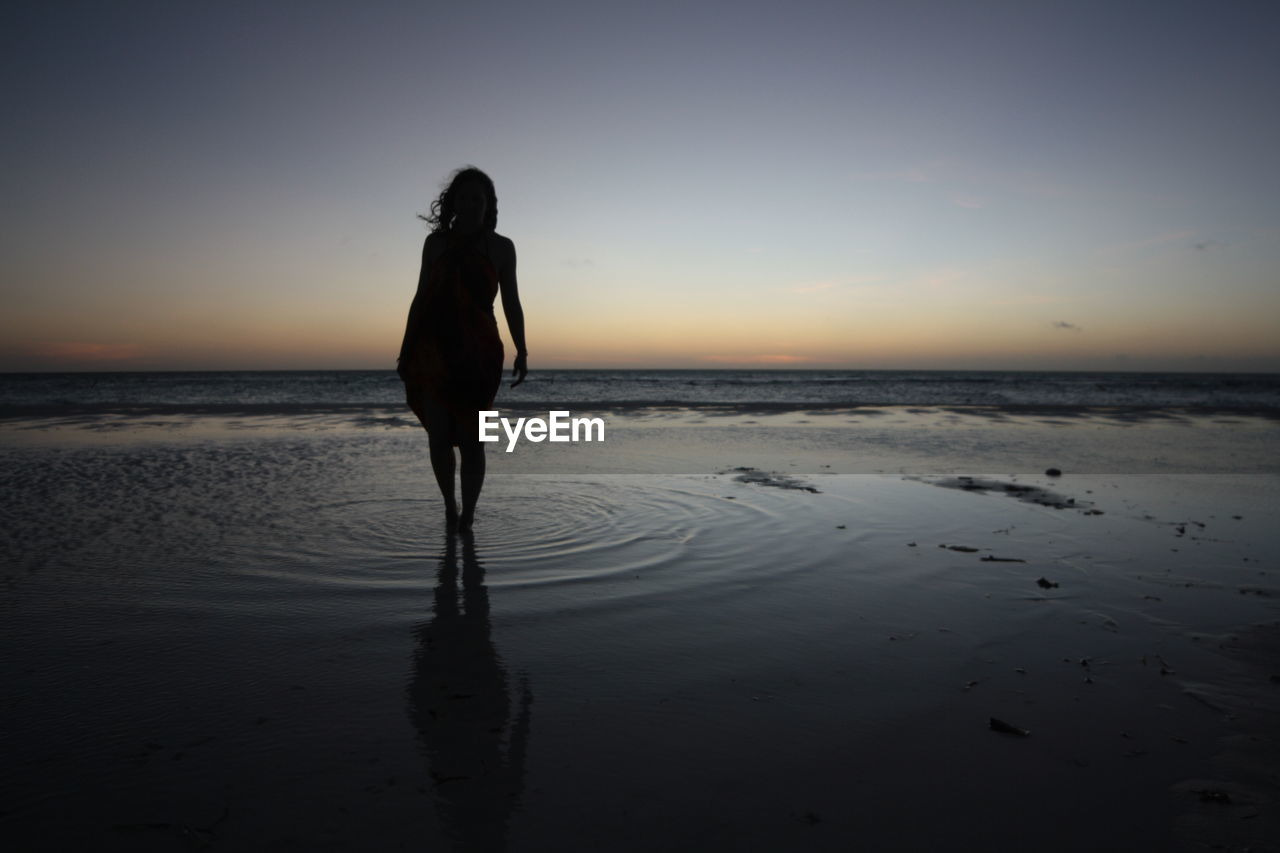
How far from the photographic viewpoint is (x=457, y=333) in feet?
12.9

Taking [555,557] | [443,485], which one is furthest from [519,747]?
[443,485]

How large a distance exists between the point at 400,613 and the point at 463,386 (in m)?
1.63

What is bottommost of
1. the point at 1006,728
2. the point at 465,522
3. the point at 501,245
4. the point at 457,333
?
the point at 1006,728

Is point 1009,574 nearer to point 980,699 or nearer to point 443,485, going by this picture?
point 980,699

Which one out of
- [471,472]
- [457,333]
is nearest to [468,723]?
[471,472]

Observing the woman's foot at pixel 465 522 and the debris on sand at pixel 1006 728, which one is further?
the woman's foot at pixel 465 522

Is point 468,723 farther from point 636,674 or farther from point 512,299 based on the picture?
point 512,299

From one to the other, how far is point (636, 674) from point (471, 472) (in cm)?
221

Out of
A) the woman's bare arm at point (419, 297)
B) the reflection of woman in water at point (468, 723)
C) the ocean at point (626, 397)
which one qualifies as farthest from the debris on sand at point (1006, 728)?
the ocean at point (626, 397)

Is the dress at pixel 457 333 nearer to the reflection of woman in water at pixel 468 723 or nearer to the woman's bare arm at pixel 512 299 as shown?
the woman's bare arm at pixel 512 299

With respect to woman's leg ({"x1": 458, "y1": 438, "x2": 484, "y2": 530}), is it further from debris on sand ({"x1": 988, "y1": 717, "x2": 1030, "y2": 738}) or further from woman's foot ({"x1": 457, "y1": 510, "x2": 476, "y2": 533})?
debris on sand ({"x1": 988, "y1": 717, "x2": 1030, "y2": 738})

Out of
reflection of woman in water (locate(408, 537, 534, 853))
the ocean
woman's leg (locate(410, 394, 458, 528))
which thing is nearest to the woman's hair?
woman's leg (locate(410, 394, 458, 528))

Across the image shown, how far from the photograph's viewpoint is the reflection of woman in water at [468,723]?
4.64ft

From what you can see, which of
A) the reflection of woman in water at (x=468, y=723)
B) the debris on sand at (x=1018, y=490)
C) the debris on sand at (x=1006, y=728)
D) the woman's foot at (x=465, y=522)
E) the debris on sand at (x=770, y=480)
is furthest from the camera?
the debris on sand at (x=770, y=480)
